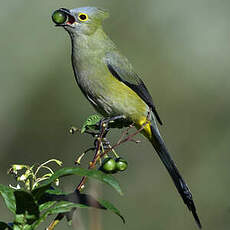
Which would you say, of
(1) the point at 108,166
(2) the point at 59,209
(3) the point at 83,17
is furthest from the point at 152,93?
(2) the point at 59,209

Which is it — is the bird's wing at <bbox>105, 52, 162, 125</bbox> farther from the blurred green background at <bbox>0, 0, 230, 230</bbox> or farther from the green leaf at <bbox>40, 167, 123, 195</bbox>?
the green leaf at <bbox>40, 167, 123, 195</bbox>

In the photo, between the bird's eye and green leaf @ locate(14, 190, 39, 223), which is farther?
the bird's eye

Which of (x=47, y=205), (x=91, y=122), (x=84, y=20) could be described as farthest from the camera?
(x=84, y=20)

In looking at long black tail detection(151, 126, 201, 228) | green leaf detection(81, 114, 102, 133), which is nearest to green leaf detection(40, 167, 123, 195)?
green leaf detection(81, 114, 102, 133)

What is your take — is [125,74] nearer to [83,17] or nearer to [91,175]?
[83,17]

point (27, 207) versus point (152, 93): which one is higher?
point (27, 207)

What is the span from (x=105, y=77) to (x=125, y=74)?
0.90 feet

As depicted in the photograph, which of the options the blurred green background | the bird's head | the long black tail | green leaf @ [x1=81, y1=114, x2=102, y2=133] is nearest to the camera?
green leaf @ [x1=81, y1=114, x2=102, y2=133]

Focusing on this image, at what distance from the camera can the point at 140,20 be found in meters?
9.35

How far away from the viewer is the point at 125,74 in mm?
5219

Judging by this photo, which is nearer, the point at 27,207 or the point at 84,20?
the point at 27,207

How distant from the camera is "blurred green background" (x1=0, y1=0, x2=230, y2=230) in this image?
6.71 metres

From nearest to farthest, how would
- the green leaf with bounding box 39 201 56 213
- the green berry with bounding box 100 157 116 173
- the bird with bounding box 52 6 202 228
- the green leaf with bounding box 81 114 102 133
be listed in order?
the green leaf with bounding box 39 201 56 213 → the green berry with bounding box 100 157 116 173 → the green leaf with bounding box 81 114 102 133 → the bird with bounding box 52 6 202 228

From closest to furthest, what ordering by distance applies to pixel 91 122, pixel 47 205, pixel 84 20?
1. pixel 47 205
2. pixel 91 122
3. pixel 84 20
